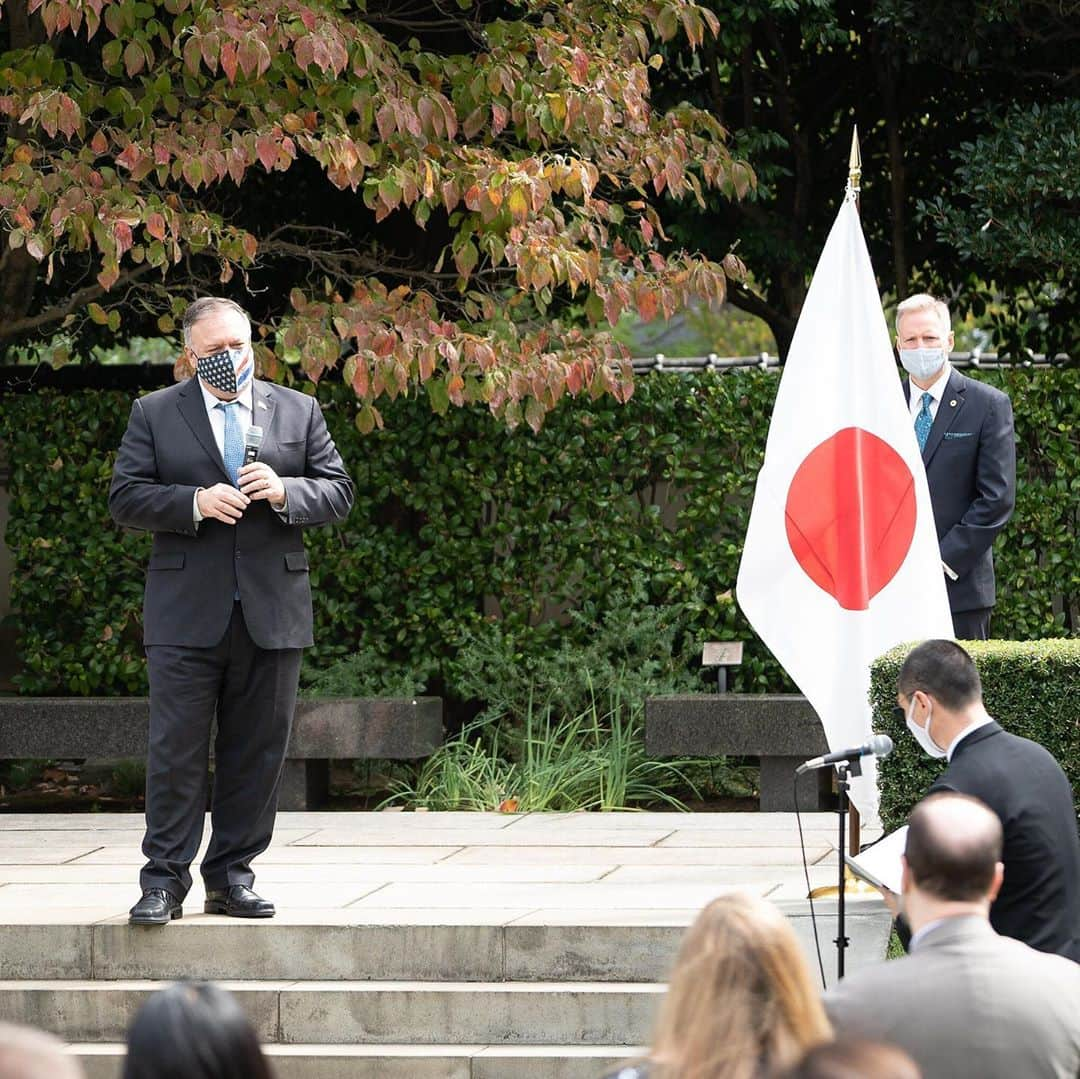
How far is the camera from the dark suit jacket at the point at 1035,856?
514 centimetres

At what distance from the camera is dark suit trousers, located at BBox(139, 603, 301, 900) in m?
7.16

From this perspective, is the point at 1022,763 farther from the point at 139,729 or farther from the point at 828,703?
the point at 139,729

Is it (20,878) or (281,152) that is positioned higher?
(281,152)

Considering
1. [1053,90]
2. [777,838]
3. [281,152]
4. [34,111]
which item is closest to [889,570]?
[777,838]

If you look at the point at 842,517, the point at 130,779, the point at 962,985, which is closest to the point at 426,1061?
the point at 842,517

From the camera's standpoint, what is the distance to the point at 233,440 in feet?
24.0

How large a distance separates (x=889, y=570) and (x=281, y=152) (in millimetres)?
3411

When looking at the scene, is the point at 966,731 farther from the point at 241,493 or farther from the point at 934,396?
the point at 934,396

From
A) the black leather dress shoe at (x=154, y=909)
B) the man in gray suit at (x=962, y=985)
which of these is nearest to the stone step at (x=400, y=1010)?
the black leather dress shoe at (x=154, y=909)

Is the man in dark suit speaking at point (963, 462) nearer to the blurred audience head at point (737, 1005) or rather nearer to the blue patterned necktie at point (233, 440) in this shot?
the blue patterned necktie at point (233, 440)

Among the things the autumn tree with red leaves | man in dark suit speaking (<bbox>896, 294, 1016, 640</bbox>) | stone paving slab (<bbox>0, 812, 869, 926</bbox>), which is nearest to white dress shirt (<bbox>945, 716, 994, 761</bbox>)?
stone paving slab (<bbox>0, 812, 869, 926</bbox>)

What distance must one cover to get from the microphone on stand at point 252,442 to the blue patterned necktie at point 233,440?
7 cm

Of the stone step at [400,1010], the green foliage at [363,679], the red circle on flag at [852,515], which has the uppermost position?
the red circle on flag at [852,515]

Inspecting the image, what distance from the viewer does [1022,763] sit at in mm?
5301
